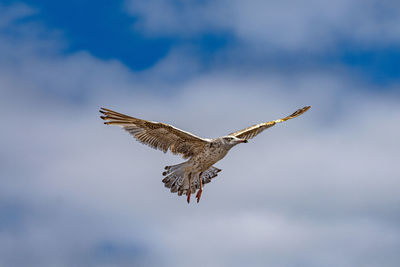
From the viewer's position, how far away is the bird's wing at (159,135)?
90.3ft

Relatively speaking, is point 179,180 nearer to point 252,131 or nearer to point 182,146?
point 182,146

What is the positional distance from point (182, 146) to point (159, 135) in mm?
1133

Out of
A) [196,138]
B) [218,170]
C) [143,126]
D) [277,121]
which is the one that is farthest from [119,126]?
[277,121]

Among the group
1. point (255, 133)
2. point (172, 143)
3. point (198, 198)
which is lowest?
point (198, 198)

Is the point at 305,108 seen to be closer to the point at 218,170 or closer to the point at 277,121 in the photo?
the point at 277,121

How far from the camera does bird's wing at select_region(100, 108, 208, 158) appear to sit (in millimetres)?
27531

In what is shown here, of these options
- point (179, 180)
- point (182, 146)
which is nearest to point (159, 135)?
point (182, 146)

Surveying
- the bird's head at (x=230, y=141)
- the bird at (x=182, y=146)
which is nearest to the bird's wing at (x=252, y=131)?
the bird at (x=182, y=146)

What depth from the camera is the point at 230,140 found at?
1129 inches

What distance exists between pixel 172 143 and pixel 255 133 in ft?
16.0

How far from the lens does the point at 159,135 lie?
2839 centimetres

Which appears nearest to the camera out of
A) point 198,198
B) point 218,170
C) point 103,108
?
point 103,108

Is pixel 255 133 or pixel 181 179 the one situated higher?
pixel 255 133

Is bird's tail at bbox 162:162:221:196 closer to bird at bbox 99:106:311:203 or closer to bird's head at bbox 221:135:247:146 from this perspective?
bird at bbox 99:106:311:203
